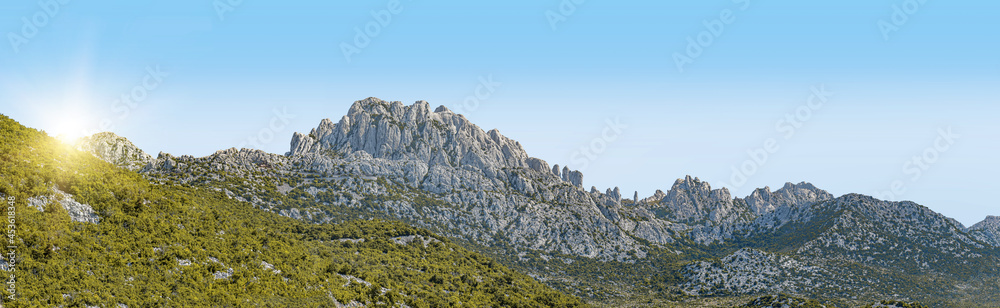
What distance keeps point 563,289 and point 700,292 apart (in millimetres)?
54860

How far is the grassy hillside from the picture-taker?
40812 millimetres

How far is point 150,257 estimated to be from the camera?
49.3 metres

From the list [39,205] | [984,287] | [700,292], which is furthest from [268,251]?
[984,287]

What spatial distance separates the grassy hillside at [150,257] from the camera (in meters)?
40.8

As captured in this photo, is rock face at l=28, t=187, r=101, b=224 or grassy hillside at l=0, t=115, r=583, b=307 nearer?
grassy hillside at l=0, t=115, r=583, b=307

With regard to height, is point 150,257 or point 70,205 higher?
point 70,205

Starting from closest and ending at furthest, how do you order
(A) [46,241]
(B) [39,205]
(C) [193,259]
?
1. (A) [46,241]
2. (B) [39,205]
3. (C) [193,259]

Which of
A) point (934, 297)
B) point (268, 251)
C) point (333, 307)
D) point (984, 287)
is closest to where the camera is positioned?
point (333, 307)

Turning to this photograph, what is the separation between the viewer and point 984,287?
648ft

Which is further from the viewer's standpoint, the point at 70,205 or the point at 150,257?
the point at 150,257

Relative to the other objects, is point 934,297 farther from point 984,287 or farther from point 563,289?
point 563,289

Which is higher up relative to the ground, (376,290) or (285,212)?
(285,212)

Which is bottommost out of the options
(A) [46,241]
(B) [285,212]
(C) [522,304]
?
(C) [522,304]

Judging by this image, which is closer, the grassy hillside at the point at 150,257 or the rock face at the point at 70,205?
the grassy hillside at the point at 150,257
